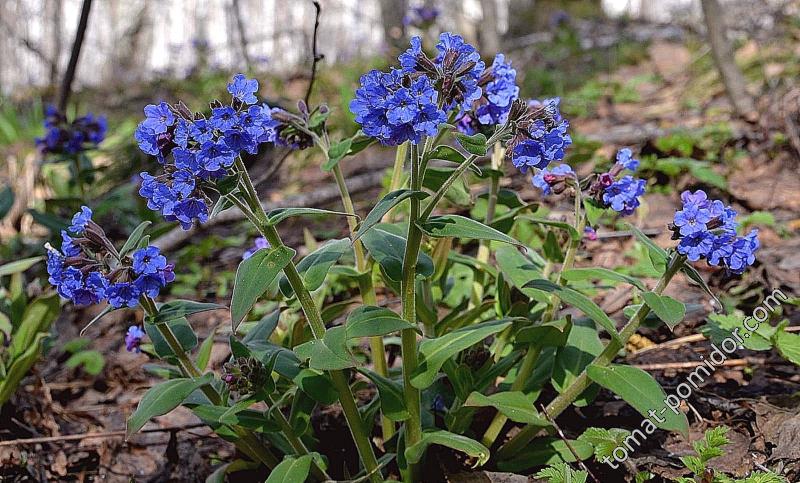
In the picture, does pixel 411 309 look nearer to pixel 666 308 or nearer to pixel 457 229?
pixel 457 229

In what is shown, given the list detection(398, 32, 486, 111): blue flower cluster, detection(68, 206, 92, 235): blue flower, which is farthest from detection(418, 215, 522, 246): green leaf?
detection(68, 206, 92, 235): blue flower

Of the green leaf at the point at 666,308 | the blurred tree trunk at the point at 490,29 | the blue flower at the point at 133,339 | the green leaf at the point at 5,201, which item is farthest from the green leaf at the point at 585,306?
the blurred tree trunk at the point at 490,29

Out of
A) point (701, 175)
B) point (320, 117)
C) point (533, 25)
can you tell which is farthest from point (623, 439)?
point (533, 25)

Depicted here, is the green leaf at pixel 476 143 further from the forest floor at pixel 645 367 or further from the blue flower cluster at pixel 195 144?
the forest floor at pixel 645 367

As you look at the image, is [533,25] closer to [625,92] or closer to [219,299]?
[625,92]

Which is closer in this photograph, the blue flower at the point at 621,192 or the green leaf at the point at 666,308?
the green leaf at the point at 666,308

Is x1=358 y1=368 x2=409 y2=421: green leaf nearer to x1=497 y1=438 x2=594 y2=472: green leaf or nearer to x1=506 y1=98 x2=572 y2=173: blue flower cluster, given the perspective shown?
x1=497 y1=438 x2=594 y2=472: green leaf

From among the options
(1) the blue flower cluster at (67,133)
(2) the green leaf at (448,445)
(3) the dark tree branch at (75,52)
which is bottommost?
(2) the green leaf at (448,445)

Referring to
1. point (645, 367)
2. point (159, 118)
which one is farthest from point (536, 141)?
point (645, 367)

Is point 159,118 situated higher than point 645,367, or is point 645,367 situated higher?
point 159,118
